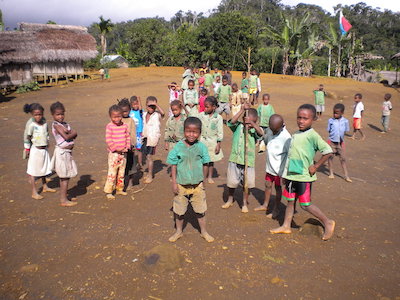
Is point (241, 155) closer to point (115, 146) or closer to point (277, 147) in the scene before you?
point (277, 147)

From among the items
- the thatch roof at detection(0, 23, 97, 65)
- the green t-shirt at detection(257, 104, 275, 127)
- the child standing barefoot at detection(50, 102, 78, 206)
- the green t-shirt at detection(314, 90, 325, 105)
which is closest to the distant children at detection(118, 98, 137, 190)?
the child standing barefoot at detection(50, 102, 78, 206)

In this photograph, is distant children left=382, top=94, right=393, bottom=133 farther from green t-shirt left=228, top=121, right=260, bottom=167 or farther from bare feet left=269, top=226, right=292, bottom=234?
bare feet left=269, top=226, right=292, bottom=234

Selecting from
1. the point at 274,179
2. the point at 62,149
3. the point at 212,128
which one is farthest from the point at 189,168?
the point at 62,149

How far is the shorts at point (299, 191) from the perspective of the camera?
390 centimetres

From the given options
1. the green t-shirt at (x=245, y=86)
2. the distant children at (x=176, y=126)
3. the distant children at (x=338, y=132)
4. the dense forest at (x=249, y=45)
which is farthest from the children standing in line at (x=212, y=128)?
the dense forest at (x=249, y=45)

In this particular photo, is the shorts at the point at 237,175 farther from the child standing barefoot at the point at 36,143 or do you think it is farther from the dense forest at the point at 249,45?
the dense forest at the point at 249,45

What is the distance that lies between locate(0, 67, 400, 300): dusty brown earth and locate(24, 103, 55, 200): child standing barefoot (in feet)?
1.55

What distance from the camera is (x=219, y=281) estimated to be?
320cm

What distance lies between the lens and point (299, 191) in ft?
12.9

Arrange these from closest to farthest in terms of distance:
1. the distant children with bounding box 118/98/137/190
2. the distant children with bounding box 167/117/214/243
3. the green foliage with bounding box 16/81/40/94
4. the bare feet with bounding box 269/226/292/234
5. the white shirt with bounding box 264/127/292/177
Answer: the distant children with bounding box 167/117/214/243, the bare feet with bounding box 269/226/292/234, the white shirt with bounding box 264/127/292/177, the distant children with bounding box 118/98/137/190, the green foliage with bounding box 16/81/40/94

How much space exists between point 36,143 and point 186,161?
2.70 metres

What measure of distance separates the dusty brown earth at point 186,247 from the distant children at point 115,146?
0.34 m

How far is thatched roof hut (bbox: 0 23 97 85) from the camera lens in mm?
19130

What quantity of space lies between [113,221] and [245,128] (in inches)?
88.2
